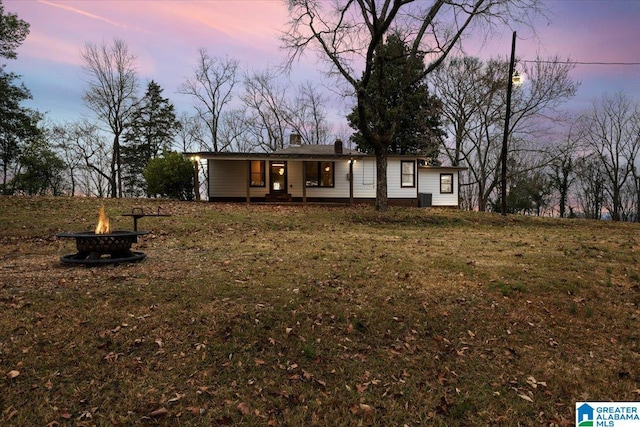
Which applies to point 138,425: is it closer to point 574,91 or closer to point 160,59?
point 574,91

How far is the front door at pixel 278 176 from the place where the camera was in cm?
2255

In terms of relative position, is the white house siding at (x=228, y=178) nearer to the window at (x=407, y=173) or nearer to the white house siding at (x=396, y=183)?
the white house siding at (x=396, y=183)

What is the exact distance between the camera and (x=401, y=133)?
30906 millimetres

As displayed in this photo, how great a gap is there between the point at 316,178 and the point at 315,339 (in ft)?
62.7

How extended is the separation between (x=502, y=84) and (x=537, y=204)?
1918 centimetres

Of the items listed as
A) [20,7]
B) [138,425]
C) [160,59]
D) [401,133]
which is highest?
[160,59]

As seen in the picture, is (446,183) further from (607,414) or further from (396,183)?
(607,414)

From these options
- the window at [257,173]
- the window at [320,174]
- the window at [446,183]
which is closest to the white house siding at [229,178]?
the window at [257,173]

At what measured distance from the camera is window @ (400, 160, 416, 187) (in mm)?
23953

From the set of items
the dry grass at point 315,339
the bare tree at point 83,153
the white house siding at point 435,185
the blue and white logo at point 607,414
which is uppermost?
the bare tree at point 83,153

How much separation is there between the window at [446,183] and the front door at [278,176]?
11.7m

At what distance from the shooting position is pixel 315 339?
4.34 m

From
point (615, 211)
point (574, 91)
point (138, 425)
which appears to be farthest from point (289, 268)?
point (615, 211)

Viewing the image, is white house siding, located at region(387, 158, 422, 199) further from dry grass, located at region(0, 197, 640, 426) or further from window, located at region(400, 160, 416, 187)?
Answer: dry grass, located at region(0, 197, 640, 426)
